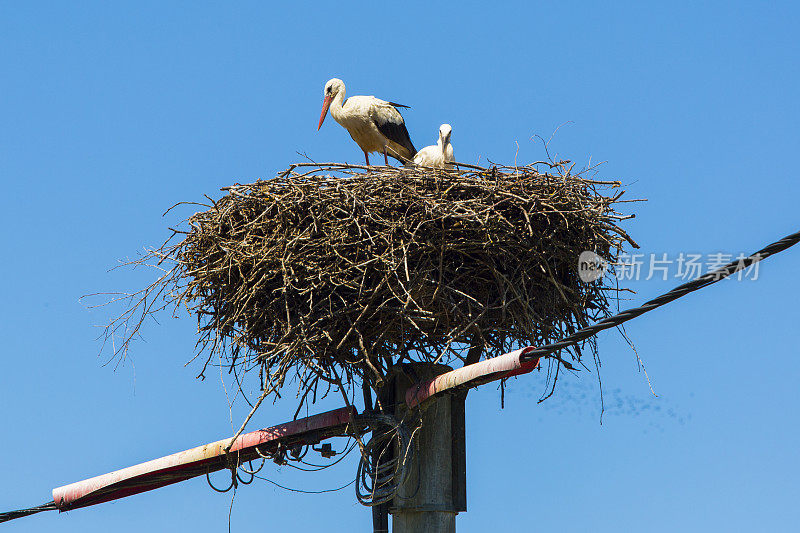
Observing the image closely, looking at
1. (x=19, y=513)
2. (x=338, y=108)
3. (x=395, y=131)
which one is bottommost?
(x=19, y=513)

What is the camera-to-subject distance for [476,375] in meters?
5.26

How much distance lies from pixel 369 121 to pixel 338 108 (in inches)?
15.2

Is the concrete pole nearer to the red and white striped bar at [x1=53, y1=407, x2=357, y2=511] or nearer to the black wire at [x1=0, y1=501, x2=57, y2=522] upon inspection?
the red and white striped bar at [x1=53, y1=407, x2=357, y2=511]

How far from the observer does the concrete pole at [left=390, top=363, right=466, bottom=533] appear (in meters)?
5.80

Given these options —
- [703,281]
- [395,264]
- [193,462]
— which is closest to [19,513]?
[193,462]

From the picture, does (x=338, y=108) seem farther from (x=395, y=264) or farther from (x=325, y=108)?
(x=395, y=264)

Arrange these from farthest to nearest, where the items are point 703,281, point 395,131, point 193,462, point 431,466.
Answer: point 395,131 < point 193,462 < point 431,466 < point 703,281

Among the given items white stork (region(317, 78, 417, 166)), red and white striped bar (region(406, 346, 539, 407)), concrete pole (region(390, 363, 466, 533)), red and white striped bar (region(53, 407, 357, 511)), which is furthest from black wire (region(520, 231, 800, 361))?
white stork (region(317, 78, 417, 166))

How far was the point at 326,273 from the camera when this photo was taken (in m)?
6.11

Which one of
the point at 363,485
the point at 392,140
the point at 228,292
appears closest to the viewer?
the point at 363,485

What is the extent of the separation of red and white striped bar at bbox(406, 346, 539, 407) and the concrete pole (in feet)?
0.27

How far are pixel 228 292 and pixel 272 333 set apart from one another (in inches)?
15.5

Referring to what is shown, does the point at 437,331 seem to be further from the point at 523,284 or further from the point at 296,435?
the point at 296,435

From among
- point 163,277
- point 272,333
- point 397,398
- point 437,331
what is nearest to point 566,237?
point 437,331
